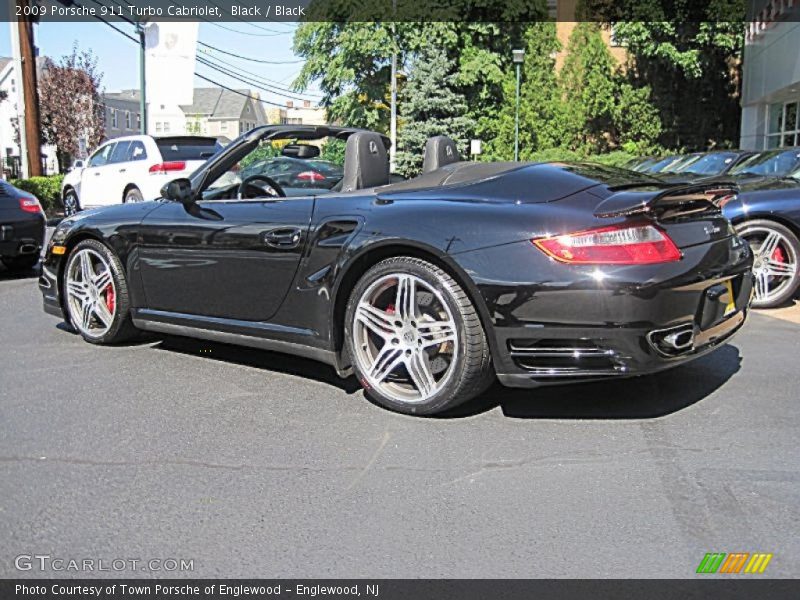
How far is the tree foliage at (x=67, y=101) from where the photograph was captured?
4422cm

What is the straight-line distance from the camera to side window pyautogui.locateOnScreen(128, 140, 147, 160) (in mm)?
13141

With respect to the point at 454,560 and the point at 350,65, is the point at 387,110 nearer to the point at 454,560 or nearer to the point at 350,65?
the point at 350,65

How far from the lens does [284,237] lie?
4.27 meters

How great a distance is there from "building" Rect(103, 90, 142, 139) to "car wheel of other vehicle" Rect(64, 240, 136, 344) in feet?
231

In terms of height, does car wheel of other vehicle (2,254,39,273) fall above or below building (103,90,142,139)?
below

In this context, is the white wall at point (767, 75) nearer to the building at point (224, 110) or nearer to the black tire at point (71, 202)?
the black tire at point (71, 202)

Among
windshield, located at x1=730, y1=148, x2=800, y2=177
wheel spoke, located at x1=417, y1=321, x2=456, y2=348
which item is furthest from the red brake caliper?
windshield, located at x1=730, y1=148, x2=800, y2=177

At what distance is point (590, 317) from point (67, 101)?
154ft

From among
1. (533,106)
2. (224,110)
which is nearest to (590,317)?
(533,106)

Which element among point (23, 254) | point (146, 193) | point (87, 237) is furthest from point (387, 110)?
point (87, 237)

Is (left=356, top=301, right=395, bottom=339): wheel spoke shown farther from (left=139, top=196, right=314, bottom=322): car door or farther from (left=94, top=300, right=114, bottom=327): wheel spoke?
(left=94, top=300, right=114, bottom=327): wheel spoke

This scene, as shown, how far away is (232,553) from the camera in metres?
2.60

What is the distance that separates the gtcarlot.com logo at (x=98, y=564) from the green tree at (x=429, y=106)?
3209 cm
